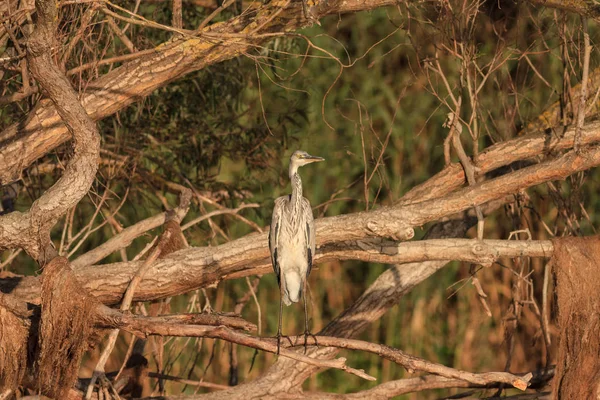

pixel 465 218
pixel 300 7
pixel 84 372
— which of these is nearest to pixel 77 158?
pixel 300 7

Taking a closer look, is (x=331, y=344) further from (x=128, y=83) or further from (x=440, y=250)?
(x=128, y=83)

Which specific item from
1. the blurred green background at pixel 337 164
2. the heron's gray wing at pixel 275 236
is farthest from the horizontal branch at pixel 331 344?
the blurred green background at pixel 337 164

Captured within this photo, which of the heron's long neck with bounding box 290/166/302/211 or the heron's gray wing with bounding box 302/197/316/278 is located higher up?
the heron's long neck with bounding box 290/166/302/211

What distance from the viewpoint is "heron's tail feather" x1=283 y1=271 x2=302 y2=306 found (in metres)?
5.27

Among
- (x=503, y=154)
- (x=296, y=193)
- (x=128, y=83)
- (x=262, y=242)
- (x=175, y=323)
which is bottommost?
(x=175, y=323)

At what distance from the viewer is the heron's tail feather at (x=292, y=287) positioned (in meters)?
5.27

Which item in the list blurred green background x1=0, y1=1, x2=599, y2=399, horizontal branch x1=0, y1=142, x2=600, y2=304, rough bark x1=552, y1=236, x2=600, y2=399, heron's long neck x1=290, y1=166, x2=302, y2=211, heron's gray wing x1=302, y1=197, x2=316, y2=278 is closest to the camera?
horizontal branch x1=0, y1=142, x2=600, y2=304

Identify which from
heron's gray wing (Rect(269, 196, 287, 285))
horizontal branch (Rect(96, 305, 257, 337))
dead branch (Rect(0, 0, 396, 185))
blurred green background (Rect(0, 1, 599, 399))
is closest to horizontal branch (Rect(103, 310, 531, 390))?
horizontal branch (Rect(96, 305, 257, 337))

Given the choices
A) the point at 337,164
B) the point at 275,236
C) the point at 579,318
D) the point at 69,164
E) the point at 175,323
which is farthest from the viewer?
the point at 337,164

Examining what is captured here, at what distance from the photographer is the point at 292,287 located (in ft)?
17.4

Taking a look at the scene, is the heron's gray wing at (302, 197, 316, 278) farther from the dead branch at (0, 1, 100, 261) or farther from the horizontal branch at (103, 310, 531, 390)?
the dead branch at (0, 1, 100, 261)

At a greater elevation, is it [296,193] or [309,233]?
[296,193]

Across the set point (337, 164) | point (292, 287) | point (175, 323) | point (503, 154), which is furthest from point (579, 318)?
point (337, 164)

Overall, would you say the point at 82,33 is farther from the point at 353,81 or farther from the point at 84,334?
the point at 353,81
